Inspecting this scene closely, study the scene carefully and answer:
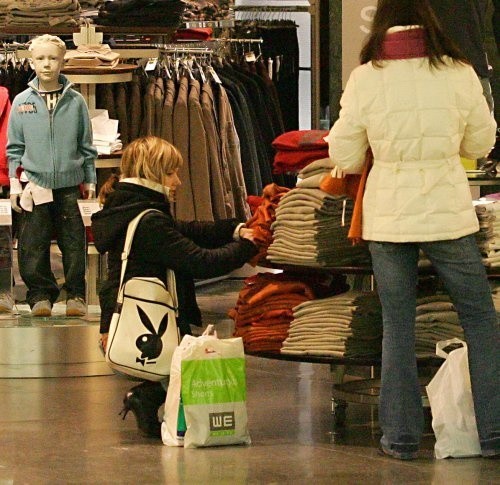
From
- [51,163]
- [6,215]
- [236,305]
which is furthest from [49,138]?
[236,305]

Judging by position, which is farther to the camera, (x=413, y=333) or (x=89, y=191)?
(x=89, y=191)

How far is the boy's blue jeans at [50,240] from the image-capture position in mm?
7090

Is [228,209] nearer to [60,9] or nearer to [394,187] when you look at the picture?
[60,9]

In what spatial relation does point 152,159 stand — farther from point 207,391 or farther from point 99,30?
point 99,30

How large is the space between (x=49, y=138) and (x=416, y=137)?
8.99 feet

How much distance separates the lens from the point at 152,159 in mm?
5387

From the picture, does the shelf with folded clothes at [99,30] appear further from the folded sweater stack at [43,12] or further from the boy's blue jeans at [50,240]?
the boy's blue jeans at [50,240]

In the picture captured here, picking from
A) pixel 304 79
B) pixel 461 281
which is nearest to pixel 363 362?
pixel 461 281

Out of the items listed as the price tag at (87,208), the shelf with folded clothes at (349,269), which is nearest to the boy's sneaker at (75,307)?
the price tag at (87,208)

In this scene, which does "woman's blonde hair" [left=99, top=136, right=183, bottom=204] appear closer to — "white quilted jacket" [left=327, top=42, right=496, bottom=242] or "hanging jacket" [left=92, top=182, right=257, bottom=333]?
"hanging jacket" [left=92, top=182, right=257, bottom=333]

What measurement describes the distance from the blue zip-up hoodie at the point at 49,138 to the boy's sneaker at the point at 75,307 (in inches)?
22.8

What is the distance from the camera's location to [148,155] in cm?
539

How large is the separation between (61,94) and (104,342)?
194 centimetres

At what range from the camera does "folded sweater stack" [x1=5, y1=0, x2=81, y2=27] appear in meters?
7.97
